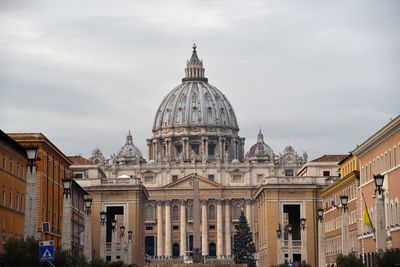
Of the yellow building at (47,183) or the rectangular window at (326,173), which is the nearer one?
the yellow building at (47,183)

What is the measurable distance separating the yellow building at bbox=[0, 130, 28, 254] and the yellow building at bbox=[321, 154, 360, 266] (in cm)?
2192

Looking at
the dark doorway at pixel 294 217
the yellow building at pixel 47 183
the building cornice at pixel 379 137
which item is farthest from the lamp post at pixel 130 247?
the building cornice at pixel 379 137

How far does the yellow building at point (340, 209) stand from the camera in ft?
292

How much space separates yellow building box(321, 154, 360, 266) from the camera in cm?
8888

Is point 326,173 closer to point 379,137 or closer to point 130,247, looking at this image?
point 130,247

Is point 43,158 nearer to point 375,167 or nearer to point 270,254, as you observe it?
point 375,167

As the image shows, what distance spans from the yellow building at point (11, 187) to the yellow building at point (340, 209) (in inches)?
863

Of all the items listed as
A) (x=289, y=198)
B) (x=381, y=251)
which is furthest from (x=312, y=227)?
(x=381, y=251)

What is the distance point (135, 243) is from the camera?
440 feet

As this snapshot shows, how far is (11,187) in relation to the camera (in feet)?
220

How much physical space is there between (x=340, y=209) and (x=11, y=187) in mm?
36005

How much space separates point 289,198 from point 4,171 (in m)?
72.4

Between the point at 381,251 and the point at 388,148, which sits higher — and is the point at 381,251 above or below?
below

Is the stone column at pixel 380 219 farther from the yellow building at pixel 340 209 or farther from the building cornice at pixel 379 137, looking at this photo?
the yellow building at pixel 340 209
